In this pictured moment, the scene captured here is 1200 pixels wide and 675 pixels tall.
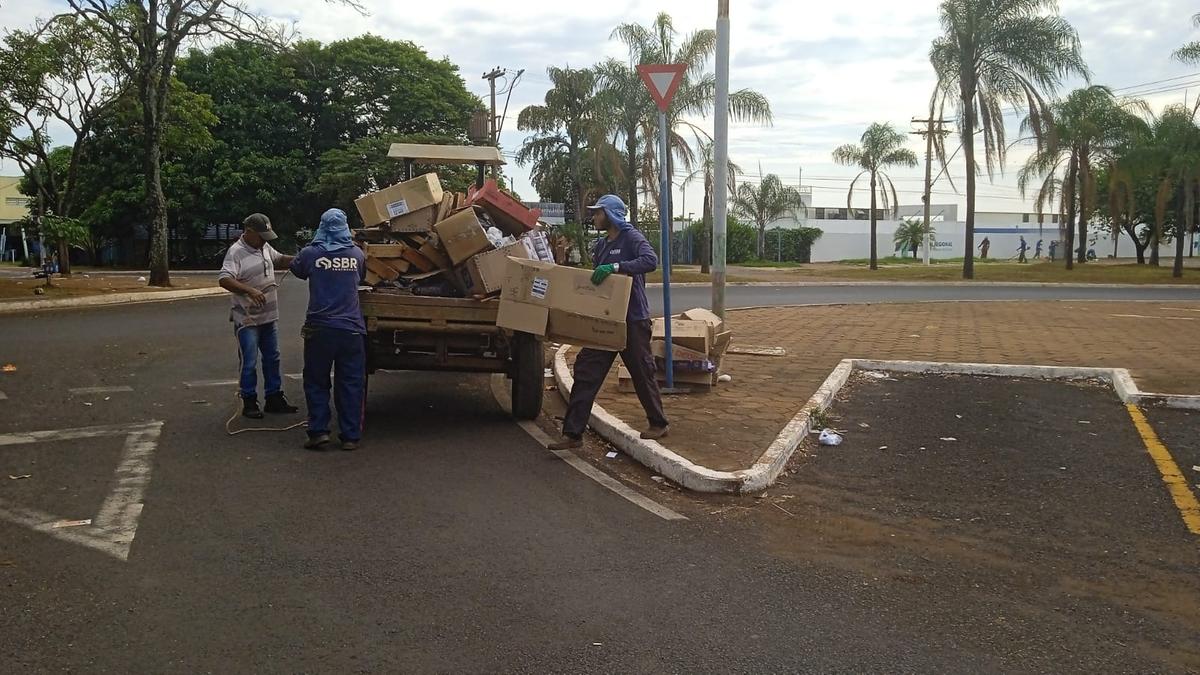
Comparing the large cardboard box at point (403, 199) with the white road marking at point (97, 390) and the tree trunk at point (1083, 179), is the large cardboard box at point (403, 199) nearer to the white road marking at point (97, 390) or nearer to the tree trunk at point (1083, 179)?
the white road marking at point (97, 390)

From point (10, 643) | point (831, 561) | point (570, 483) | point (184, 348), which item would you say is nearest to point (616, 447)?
point (570, 483)

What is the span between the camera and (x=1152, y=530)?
5.19 m

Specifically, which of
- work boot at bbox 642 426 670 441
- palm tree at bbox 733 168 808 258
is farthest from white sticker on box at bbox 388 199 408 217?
palm tree at bbox 733 168 808 258

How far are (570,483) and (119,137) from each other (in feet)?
126

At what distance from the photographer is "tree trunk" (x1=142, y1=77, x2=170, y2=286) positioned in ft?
74.3

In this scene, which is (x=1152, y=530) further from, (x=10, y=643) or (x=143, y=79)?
(x=143, y=79)

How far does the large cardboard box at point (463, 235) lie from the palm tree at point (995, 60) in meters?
29.5

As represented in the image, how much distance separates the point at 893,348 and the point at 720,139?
382cm

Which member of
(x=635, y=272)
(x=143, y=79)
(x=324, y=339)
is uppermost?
(x=143, y=79)

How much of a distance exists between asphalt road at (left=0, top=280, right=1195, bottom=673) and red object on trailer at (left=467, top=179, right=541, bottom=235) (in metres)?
2.07

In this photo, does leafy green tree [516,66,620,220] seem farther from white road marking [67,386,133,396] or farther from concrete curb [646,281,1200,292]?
white road marking [67,386,133,396]

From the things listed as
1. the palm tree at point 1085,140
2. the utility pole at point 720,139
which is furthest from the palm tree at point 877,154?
the utility pole at point 720,139

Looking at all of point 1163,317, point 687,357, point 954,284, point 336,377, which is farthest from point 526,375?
point 954,284

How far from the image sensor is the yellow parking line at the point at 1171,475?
5.43m
